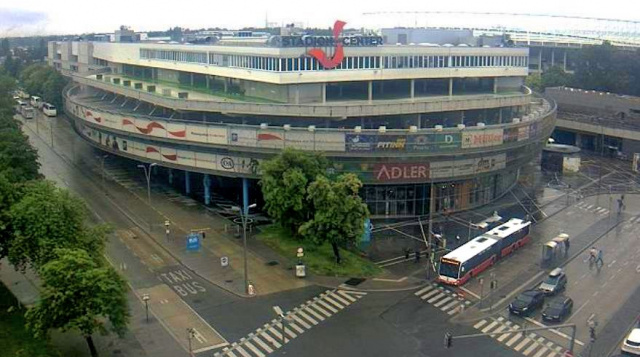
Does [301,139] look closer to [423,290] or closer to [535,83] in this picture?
[423,290]

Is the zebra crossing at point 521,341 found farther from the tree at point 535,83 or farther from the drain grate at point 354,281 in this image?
the tree at point 535,83

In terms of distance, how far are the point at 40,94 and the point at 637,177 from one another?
127655mm

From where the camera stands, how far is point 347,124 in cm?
7631

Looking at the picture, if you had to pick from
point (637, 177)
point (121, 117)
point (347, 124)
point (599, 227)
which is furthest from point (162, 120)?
point (637, 177)

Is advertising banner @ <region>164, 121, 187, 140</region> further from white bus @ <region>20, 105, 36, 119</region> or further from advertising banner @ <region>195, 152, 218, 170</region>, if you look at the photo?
white bus @ <region>20, 105, 36, 119</region>

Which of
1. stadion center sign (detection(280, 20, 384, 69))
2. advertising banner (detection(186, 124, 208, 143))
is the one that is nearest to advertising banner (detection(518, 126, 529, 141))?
stadion center sign (detection(280, 20, 384, 69))

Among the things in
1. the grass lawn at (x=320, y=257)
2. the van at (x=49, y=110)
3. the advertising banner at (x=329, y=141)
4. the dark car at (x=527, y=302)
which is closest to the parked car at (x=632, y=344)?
the dark car at (x=527, y=302)

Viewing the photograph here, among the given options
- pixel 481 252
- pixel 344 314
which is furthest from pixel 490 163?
pixel 344 314

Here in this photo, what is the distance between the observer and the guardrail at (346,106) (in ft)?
235

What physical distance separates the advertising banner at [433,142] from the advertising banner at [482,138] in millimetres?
938

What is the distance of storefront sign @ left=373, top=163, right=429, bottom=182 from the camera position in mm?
66438

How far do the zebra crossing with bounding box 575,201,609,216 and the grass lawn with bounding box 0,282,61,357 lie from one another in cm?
5910

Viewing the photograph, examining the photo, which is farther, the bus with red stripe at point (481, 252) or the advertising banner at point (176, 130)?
the advertising banner at point (176, 130)

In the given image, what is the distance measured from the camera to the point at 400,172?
219ft
